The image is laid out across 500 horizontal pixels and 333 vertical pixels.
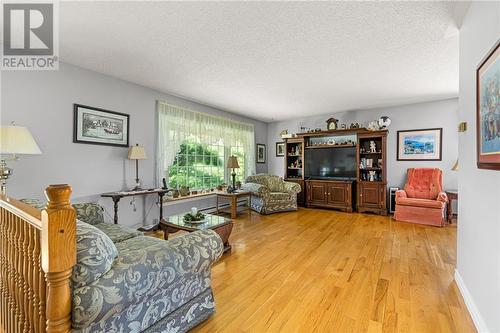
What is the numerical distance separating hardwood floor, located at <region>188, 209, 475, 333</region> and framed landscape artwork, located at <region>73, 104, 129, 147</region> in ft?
7.82

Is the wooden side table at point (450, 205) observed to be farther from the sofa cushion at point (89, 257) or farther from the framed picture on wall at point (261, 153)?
the sofa cushion at point (89, 257)

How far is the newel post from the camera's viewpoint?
0.96 metres

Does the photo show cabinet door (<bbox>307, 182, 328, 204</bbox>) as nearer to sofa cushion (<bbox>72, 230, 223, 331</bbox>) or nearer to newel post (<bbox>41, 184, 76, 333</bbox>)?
sofa cushion (<bbox>72, 230, 223, 331</bbox>)

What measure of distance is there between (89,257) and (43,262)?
160 millimetres

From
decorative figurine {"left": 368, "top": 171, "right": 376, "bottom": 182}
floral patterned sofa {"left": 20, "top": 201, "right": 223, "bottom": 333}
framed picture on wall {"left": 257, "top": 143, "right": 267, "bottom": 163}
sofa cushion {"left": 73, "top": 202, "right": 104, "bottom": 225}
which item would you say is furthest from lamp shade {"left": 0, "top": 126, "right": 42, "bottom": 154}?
decorative figurine {"left": 368, "top": 171, "right": 376, "bottom": 182}

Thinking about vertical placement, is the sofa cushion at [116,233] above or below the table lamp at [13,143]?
below

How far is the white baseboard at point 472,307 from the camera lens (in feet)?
4.96

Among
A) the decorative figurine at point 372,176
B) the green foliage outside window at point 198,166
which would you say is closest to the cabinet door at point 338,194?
the decorative figurine at point 372,176

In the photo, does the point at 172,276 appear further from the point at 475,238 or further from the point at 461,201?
the point at 461,201

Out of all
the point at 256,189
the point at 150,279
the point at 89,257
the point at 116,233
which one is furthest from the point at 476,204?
the point at 256,189

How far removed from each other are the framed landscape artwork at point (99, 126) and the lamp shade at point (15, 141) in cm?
117

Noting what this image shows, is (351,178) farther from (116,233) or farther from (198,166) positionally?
(116,233)

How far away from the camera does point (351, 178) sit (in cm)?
563

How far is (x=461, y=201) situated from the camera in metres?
2.11
